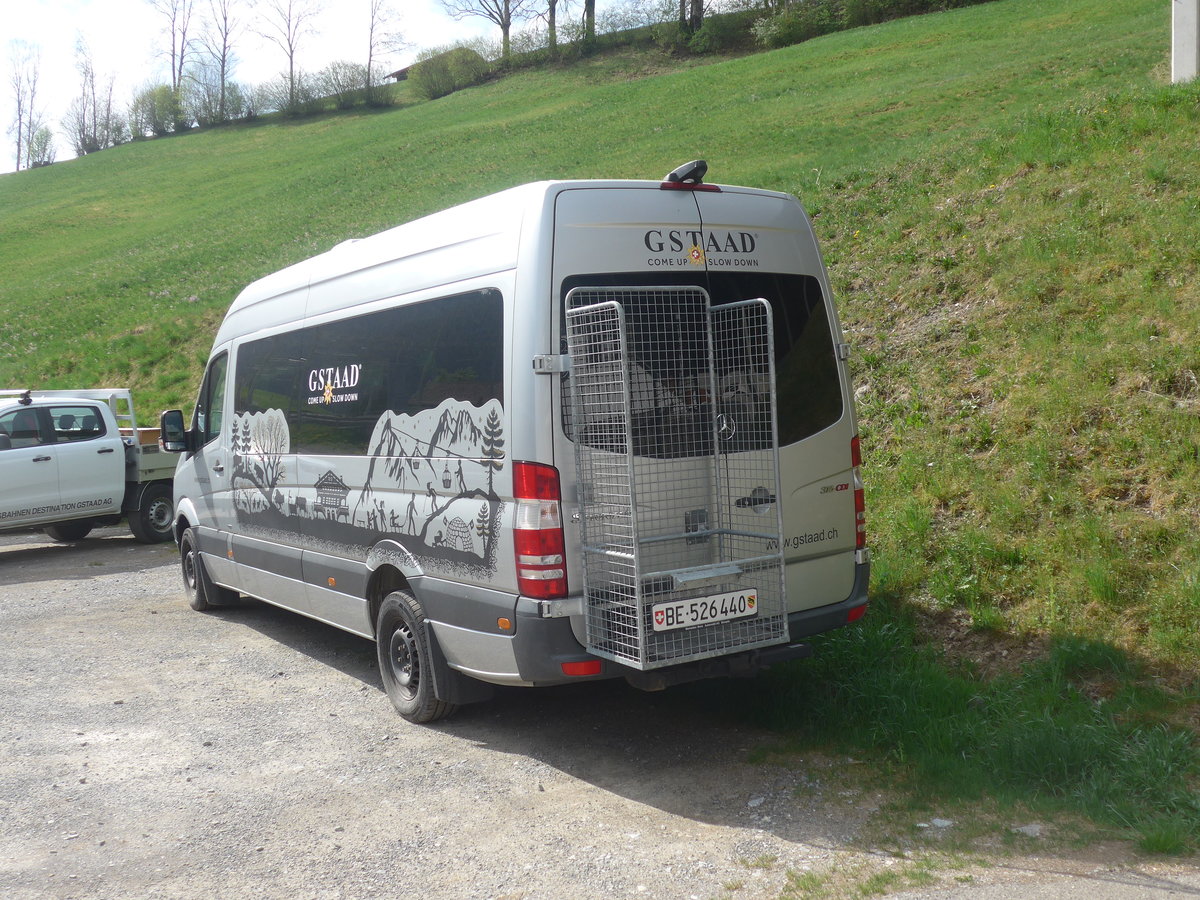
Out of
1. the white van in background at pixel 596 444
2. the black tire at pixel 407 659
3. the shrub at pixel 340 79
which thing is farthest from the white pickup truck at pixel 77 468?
the shrub at pixel 340 79

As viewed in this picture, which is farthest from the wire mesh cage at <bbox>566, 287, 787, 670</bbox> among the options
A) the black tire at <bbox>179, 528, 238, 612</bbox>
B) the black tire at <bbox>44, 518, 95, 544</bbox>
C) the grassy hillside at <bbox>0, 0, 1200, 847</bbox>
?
the black tire at <bbox>44, 518, 95, 544</bbox>

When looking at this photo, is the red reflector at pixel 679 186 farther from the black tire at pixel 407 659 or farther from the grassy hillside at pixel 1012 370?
the grassy hillside at pixel 1012 370

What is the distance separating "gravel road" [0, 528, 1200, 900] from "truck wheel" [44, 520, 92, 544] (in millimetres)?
6924

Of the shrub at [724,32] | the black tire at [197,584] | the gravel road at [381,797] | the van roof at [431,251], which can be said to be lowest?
the gravel road at [381,797]

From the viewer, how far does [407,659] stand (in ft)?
19.2

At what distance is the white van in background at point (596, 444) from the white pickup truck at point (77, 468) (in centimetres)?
776

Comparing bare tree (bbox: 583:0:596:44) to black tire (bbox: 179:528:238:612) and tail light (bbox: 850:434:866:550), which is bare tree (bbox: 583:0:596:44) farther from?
tail light (bbox: 850:434:866:550)

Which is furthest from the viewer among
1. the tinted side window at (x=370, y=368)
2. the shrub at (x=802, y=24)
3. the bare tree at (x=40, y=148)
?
the bare tree at (x=40, y=148)

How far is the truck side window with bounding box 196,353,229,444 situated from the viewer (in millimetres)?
8258

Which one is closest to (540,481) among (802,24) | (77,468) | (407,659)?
(407,659)

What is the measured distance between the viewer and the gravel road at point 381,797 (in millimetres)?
3980

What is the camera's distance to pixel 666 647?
4.62 meters

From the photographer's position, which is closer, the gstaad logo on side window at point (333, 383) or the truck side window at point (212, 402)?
the gstaad logo on side window at point (333, 383)

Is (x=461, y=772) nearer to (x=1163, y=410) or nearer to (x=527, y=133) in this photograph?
(x=1163, y=410)
